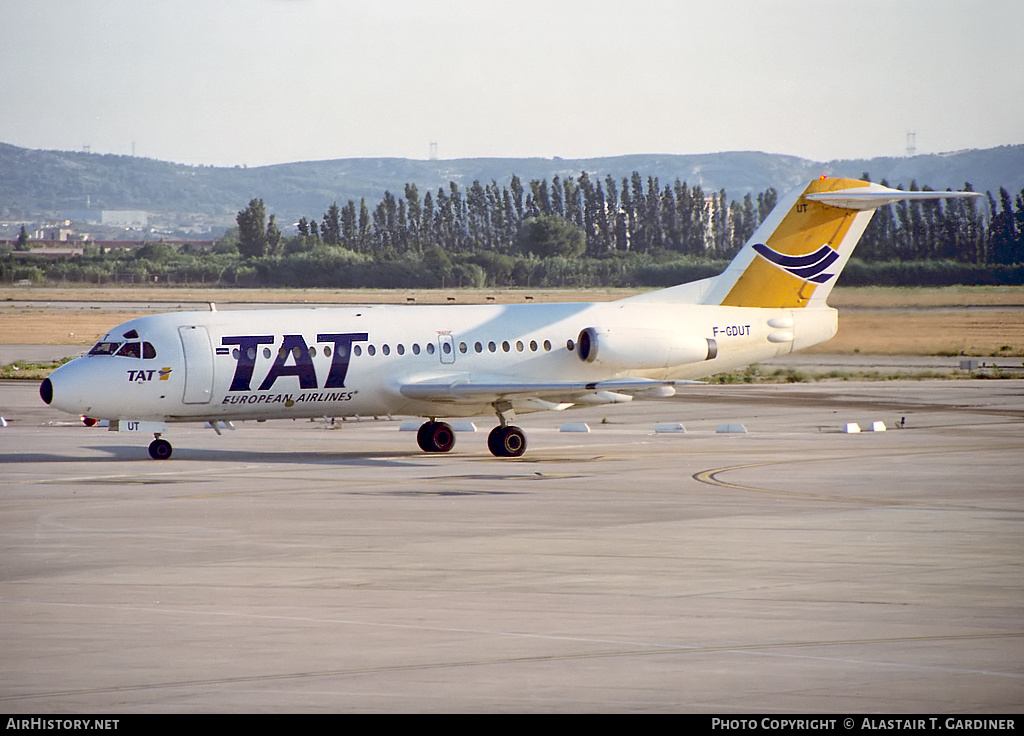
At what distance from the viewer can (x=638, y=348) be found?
32.3 metres

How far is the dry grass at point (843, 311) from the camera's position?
51.7 m

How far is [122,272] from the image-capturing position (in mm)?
168750

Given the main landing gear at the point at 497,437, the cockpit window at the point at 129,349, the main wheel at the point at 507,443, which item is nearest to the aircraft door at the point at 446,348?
the main landing gear at the point at 497,437

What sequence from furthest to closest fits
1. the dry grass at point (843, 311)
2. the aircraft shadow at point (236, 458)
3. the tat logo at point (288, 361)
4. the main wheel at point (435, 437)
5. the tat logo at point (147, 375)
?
1. the dry grass at point (843, 311)
2. the main wheel at point (435, 437)
3. the aircraft shadow at point (236, 458)
4. the tat logo at point (288, 361)
5. the tat logo at point (147, 375)

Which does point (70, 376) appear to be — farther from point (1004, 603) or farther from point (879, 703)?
point (879, 703)

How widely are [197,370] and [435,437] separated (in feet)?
19.1

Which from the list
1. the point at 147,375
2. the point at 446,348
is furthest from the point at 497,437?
the point at 147,375

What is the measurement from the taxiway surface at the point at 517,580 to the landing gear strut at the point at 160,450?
0.39 m

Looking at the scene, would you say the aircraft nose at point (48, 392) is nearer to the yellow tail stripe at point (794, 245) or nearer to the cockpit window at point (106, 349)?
the cockpit window at point (106, 349)

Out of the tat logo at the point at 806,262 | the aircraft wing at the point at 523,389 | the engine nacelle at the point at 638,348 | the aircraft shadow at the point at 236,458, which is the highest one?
the tat logo at the point at 806,262

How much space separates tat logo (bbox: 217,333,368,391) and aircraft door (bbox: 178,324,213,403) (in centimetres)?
34

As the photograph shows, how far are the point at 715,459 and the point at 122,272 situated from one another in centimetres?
14891

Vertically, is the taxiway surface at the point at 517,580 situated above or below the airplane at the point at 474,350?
below

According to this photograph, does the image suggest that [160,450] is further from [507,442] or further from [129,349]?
[507,442]
